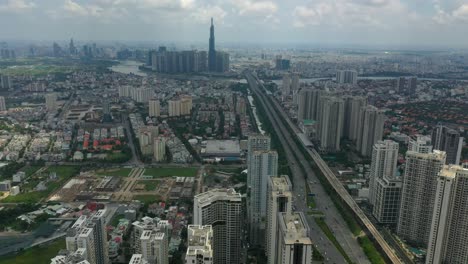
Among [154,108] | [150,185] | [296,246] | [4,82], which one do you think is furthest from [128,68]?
[296,246]

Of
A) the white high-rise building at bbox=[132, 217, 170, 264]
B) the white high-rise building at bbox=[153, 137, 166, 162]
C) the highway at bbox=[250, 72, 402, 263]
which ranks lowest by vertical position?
the highway at bbox=[250, 72, 402, 263]

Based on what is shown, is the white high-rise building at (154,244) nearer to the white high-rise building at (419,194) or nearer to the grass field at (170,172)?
the white high-rise building at (419,194)

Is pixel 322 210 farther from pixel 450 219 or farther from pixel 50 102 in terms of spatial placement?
pixel 50 102

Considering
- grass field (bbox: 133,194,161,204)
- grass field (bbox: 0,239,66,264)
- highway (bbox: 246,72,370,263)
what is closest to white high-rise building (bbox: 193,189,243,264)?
highway (bbox: 246,72,370,263)

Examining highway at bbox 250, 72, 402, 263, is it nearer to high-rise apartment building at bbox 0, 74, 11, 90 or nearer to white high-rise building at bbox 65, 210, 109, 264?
white high-rise building at bbox 65, 210, 109, 264

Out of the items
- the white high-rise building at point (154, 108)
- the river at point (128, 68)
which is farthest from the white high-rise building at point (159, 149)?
the river at point (128, 68)

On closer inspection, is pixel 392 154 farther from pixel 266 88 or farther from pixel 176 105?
pixel 266 88
